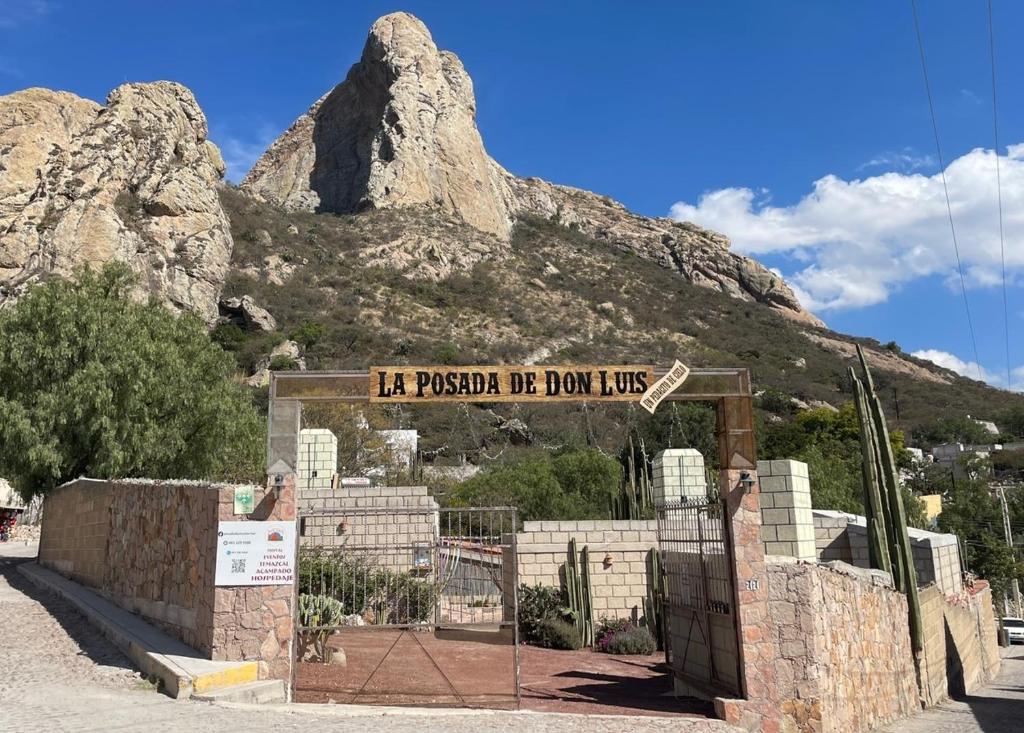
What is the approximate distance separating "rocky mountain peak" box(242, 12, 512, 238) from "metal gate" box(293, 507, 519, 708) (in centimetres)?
7321

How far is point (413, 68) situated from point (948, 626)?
9375cm

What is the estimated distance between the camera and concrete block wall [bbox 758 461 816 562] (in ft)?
40.4

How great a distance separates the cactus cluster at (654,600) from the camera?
1422cm

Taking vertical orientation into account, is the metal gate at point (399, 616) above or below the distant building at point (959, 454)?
below

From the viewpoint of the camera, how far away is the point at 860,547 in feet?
46.1

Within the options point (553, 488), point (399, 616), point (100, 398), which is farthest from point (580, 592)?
point (553, 488)

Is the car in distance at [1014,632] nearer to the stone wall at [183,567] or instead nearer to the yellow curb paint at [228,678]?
the stone wall at [183,567]

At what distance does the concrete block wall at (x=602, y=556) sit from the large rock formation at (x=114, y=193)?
3862 centimetres

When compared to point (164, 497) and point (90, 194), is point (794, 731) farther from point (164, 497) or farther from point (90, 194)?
point (90, 194)

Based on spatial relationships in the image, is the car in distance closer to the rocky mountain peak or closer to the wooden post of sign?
the wooden post of sign

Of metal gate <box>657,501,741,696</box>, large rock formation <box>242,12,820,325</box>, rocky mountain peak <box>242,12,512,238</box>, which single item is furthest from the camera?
large rock formation <box>242,12,820,325</box>

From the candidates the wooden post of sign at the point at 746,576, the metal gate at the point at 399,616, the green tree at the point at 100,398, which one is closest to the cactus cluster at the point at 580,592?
the metal gate at the point at 399,616

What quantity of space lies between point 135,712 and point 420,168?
85.7 metres

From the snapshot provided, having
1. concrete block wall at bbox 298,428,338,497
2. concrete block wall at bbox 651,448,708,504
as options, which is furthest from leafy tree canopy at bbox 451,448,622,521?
concrete block wall at bbox 651,448,708,504
